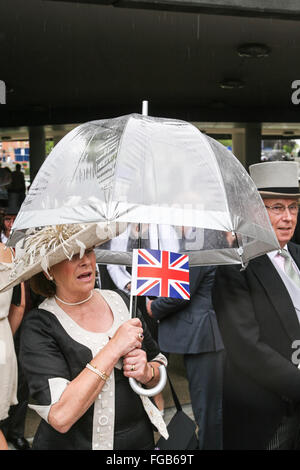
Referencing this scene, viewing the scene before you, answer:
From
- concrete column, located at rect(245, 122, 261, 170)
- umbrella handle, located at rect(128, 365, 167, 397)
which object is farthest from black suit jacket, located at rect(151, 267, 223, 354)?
concrete column, located at rect(245, 122, 261, 170)

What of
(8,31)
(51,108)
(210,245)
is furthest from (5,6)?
(51,108)

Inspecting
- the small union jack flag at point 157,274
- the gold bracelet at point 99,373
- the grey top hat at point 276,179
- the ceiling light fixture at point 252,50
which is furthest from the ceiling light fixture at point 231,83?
the gold bracelet at point 99,373

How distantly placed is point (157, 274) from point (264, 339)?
2.89 ft

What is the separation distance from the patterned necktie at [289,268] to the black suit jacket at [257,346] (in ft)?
0.35

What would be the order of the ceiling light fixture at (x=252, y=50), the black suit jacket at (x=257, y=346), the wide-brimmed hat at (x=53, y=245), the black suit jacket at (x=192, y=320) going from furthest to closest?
the ceiling light fixture at (x=252, y=50), the black suit jacket at (x=192, y=320), the black suit jacket at (x=257, y=346), the wide-brimmed hat at (x=53, y=245)

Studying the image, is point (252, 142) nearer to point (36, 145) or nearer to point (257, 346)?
point (36, 145)

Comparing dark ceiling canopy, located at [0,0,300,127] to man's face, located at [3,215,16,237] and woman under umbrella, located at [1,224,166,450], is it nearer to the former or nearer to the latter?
man's face, located at [3,215,16,237]

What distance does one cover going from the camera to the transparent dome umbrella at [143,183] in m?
1.97

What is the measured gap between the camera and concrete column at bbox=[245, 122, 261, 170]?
16.8m

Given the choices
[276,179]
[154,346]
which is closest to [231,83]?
[276,179]

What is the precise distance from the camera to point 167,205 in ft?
6.62

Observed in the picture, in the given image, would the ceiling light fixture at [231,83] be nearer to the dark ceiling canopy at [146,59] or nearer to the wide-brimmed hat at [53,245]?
the dark ceiling canopy at [146,59]

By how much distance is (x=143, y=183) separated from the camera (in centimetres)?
203
